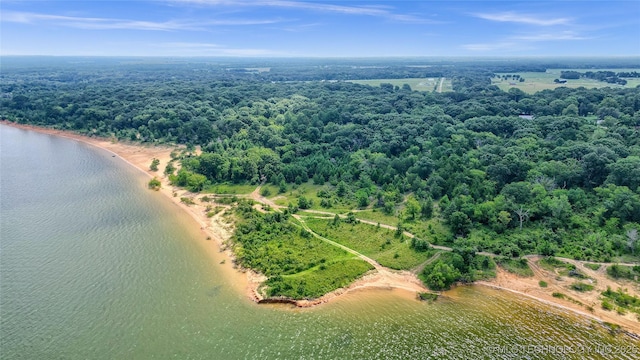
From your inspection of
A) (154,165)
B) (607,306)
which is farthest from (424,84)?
(607,306)

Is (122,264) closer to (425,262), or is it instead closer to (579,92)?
(425,262)

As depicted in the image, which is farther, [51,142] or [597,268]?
[51,142]

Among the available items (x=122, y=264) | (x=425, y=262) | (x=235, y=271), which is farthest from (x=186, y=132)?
(x=425, y=262)

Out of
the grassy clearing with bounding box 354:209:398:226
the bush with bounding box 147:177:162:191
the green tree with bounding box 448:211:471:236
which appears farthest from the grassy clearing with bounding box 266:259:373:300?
the bush with bounding box 147:177:162:191

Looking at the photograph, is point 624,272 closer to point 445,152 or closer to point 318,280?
point 318,280

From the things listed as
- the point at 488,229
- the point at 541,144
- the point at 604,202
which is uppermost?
the point at 541,144

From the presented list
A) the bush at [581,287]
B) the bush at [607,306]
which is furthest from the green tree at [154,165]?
the bush at [607,306]
